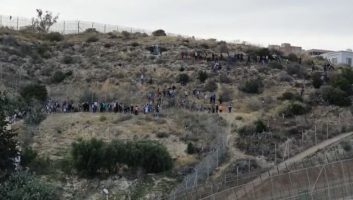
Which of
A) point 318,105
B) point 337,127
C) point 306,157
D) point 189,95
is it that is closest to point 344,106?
point 318,105

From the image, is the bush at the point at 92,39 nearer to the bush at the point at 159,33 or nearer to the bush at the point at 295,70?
the bush at the point at 159,33

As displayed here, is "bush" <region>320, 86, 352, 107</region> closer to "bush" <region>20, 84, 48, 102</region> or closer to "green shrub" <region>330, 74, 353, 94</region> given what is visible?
"green shrub" <region>330, 74, 353, 94</region>

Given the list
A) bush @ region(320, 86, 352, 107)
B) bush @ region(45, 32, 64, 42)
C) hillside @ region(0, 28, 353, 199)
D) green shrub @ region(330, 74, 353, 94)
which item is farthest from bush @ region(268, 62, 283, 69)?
bush @ region(45, 32, 64, 42)

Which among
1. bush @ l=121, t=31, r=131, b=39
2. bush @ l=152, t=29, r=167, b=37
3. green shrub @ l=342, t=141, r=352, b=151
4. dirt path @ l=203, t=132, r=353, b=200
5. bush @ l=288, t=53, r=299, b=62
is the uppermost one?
bush @ l=152, t=29, r=167, b=37

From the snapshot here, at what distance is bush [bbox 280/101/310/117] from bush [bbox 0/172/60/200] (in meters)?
35.2

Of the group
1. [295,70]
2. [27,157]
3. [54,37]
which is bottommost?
[27,157]

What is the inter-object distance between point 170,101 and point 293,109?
12.1 metres

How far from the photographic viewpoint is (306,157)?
51906 mm

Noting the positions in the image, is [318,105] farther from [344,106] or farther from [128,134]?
[128,134]

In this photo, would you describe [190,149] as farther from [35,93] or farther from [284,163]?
[35,93]

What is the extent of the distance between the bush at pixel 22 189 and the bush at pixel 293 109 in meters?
35.2

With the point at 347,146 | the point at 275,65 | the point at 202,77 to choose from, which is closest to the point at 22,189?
the point at 347,146

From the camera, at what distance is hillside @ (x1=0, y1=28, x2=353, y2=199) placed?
51.6 m

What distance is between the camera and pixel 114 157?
50.6 meters
